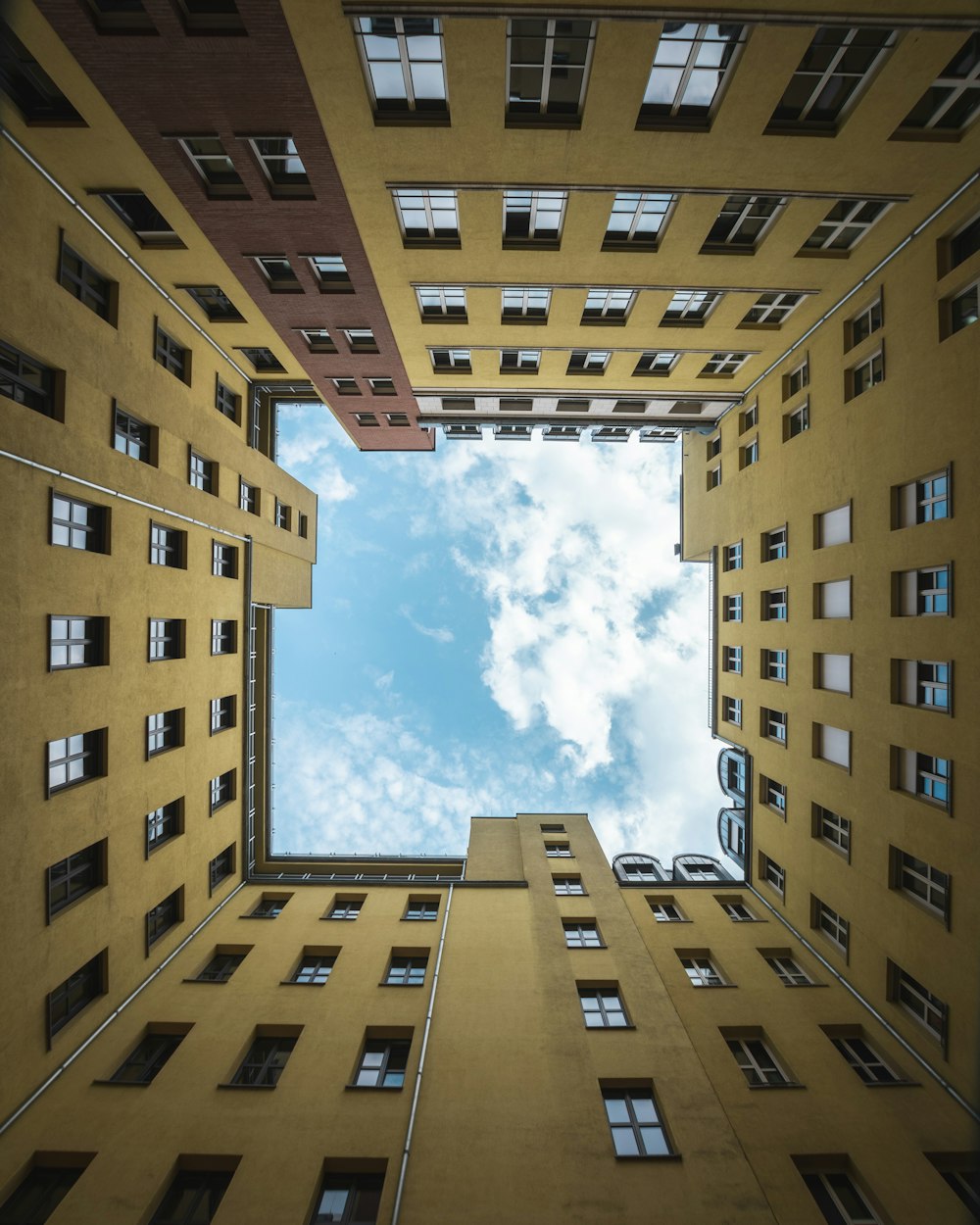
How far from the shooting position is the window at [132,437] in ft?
71.4

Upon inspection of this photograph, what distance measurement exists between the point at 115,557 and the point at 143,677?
5129mm

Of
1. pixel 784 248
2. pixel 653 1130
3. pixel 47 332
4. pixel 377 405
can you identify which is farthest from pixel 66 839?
pixel 784 248

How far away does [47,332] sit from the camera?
1773 centimetres

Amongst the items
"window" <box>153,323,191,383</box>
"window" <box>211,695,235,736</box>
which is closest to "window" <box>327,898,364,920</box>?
"window" <box>211,695,235,736</box>

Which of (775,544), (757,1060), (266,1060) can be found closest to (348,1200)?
(266,1060)

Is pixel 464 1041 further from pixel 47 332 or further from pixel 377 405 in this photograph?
pixel 377 405

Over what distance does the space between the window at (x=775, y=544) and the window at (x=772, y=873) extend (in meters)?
16.1

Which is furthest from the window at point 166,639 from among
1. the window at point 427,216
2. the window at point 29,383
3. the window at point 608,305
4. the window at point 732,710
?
the window at point 732,710

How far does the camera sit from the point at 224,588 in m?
30.1

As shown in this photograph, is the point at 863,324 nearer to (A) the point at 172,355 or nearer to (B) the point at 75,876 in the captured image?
(A) the point at 172,355

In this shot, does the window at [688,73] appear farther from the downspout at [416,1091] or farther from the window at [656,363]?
the downspout at [416,1091]

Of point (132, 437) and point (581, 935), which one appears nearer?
point (132, 437)

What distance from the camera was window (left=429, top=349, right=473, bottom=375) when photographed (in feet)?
102

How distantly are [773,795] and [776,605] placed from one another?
401 inches
